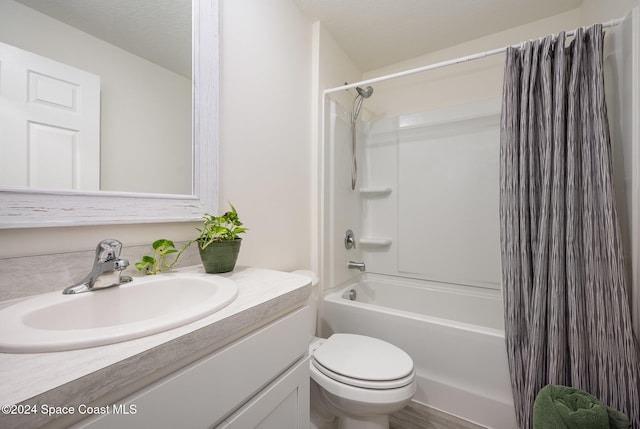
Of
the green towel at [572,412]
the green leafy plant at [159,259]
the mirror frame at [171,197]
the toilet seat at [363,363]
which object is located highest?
the mirror frame at [171,197]

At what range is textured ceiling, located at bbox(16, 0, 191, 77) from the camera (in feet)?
2.31

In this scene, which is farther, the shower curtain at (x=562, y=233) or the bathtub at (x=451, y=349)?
the bathtub at (x=451, y=349)

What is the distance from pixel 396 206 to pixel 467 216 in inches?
20.9

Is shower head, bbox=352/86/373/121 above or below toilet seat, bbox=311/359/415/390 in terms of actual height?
above

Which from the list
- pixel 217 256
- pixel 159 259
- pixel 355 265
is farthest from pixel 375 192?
pixel 159 259

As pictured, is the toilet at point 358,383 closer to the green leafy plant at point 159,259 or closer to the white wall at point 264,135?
the white wall at point 264,135

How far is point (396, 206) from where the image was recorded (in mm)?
2174

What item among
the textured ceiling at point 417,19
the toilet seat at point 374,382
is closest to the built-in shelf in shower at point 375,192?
the textured ceiling at point 417,19

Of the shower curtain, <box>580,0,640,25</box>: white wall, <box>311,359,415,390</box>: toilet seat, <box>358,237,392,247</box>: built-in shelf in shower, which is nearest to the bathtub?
the shower curtain

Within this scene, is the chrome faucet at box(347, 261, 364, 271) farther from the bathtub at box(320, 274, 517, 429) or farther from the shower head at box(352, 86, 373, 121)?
the shower head at box(352, 86, 373, 121)

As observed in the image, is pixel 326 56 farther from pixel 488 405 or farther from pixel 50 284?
pixel 488 405

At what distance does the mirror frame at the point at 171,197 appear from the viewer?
0.61 metres

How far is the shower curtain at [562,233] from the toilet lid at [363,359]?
53 cm

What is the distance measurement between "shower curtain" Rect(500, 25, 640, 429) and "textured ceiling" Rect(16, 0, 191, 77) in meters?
1.45
